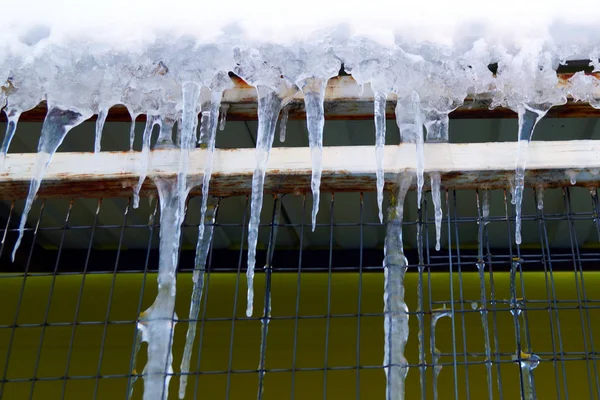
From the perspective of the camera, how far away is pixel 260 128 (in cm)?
145

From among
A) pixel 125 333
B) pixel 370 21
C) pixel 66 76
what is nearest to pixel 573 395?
pixel 125 333

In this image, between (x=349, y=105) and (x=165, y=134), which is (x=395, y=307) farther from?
(x=165, y=134)

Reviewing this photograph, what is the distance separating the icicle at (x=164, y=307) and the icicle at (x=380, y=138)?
44cm

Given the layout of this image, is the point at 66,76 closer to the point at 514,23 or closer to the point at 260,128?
the point at 260,128

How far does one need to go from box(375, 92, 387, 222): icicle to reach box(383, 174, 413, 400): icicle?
0.07m

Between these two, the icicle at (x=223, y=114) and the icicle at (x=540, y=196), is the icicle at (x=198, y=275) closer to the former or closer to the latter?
the icicle at (x=223, y=114)

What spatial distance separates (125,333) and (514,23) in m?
2.72

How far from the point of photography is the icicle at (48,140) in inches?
57.9

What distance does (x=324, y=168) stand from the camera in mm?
1446

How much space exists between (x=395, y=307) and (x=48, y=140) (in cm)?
88

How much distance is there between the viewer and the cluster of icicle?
4.66 feet

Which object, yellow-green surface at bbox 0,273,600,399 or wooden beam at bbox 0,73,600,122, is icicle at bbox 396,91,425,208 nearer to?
wooden beam at bbox 0,73,600,122

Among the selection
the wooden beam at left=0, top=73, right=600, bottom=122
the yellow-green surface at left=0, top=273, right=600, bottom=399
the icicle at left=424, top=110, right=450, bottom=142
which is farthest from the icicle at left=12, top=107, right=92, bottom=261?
the yellow-green surface at left=0, top=273, right=600, bottom=399

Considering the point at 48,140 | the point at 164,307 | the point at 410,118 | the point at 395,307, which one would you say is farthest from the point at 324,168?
the point at 48,140
